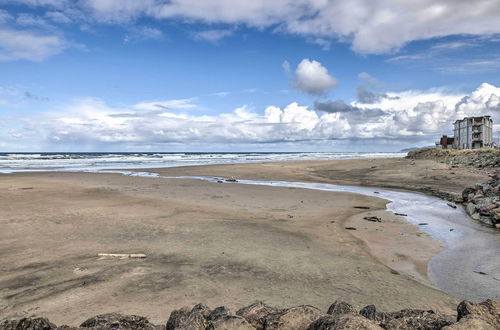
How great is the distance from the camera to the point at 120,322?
4.05 metres

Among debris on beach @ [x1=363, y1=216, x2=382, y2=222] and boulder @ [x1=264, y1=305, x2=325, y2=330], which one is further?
debris on beach @ [x1=363, y1=216, x2=382, y2=222]

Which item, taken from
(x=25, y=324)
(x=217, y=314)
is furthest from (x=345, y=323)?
(x=25, y=324)

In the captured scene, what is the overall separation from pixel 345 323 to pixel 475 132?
8569cm

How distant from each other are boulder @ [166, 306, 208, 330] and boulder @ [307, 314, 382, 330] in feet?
4.69

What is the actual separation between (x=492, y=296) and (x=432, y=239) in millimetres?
4768

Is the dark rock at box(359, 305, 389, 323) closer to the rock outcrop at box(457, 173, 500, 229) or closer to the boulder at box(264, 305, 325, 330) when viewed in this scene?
the boulder at box(264, 305, 325, 330)

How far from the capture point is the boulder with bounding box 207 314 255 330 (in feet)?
13.0

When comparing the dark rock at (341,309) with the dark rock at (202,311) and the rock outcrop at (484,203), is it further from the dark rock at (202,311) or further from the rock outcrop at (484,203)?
the rock outcrop at (484,203)

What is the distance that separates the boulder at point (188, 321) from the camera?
4.02 meters

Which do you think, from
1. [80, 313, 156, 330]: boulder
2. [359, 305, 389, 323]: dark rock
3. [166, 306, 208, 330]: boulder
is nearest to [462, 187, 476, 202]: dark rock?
[359, 305, 389, 323]: dark rock

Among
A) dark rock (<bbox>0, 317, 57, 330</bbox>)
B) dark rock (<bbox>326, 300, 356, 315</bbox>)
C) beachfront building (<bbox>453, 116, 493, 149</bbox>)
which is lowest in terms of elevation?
dark rock (<bbox>326, 300, 356, 315</bbox>)

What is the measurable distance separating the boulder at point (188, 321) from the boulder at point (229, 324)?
128 millimetres

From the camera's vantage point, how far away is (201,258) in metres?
8.78

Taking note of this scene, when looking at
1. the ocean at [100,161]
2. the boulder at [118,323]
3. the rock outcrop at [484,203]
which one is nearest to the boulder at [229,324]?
the boulder at [118,323]
